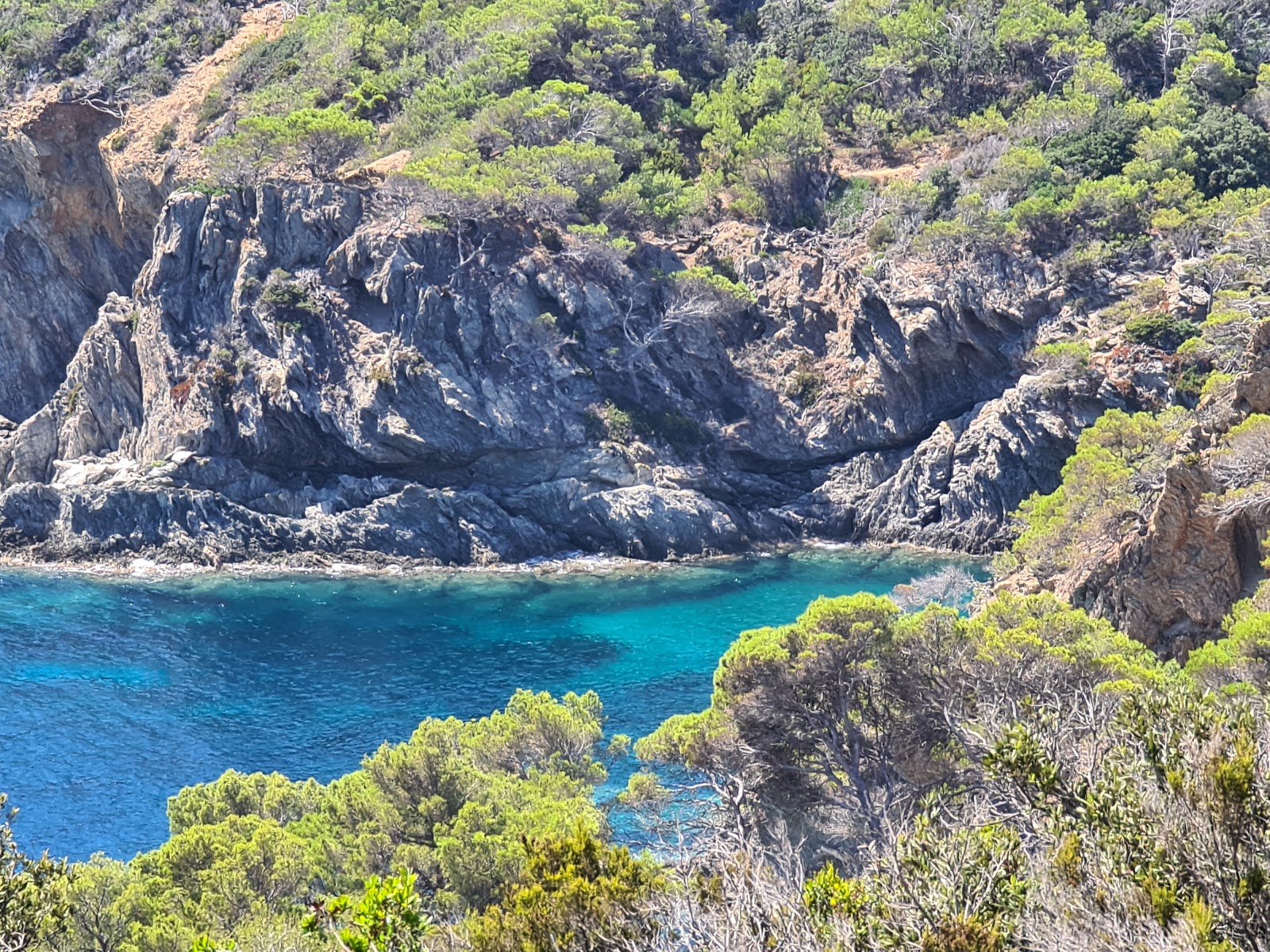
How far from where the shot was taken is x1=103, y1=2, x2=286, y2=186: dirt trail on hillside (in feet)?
191

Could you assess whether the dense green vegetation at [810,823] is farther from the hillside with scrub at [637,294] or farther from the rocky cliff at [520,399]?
the rocky cliff at [520,399]

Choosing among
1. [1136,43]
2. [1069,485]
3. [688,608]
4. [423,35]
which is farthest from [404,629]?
[1136,43]

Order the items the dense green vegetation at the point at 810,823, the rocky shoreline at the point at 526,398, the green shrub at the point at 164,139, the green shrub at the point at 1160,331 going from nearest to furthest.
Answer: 1. the dense green vegetation at the point at 810,823
2. the green shrub at the point at 1160,331
3. the rocky shoreline at the point at 526,398
4. the green shrub at the point at 164,139

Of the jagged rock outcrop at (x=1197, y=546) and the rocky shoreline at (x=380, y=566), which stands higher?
the jagged rock outcrop at (x=1197, y=546)

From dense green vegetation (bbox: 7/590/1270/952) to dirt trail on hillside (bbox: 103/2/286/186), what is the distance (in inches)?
1685

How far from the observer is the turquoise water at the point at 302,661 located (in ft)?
103

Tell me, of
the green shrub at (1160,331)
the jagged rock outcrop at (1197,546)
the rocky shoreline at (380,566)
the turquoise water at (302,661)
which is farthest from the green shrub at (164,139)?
the jagged rock outcrop at (1197,546)

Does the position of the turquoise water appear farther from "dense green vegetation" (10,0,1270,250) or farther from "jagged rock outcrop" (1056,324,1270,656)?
"dense green vegetation" (10,0,1270,250)

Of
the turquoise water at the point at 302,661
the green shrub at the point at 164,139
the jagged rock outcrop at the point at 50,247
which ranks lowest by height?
the turquoise water at the point at 302,661

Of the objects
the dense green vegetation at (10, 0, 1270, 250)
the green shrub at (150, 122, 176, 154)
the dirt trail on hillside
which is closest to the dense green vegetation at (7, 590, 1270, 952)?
the dense green vegetation at (10, 0, 1270, 250)

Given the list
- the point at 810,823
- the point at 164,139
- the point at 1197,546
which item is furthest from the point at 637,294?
the point at 810,823

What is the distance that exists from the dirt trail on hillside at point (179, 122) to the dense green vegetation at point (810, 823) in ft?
140

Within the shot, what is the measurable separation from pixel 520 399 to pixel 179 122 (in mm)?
25642

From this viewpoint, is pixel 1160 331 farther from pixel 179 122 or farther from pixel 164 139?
pixel 179 122
